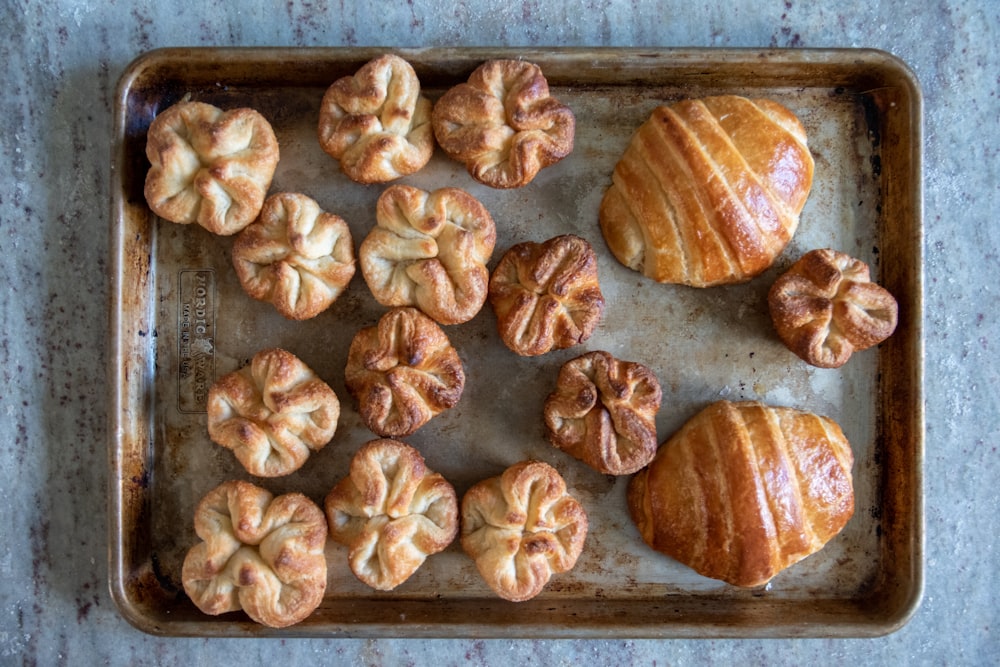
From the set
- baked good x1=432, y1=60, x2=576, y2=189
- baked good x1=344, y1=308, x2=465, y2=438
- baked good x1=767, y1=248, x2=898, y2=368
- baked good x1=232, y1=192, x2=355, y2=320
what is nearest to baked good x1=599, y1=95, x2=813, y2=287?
baked good x1=767, y1=248, x2=898, y2=368

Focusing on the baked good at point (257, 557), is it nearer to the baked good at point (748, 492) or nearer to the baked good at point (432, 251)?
the baked good at point (432, 251)

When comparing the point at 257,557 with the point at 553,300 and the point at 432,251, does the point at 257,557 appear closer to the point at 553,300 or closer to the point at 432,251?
the point at 432,251

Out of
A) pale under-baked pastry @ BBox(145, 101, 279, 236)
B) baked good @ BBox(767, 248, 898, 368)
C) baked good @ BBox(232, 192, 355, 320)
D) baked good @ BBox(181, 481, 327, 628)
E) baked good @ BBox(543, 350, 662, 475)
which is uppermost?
pale under-baked pastry @ BBox(145, 101, 279, 236)

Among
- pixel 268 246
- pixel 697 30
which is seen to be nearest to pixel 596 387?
pixel 268 246

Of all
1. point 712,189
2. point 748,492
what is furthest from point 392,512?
point 712,189

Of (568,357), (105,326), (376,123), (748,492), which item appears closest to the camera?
(748,492)

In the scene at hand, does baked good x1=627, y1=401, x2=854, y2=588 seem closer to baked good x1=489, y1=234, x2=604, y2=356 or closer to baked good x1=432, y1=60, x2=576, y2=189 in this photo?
baked good x1=489, y1=234, x2=604, y2=356
